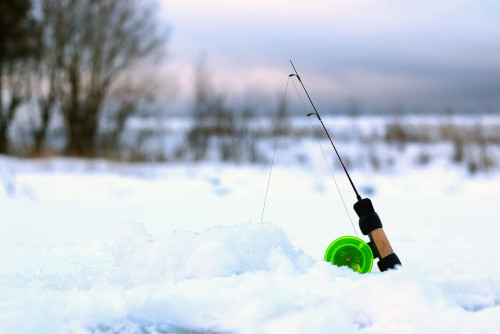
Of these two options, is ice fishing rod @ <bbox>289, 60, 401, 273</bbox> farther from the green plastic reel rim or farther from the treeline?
the treeline

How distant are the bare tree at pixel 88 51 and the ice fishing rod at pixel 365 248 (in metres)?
16.0

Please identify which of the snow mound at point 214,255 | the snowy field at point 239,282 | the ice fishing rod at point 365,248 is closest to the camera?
the snowy field at point 239,282

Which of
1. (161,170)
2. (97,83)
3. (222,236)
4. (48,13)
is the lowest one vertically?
(161,170)

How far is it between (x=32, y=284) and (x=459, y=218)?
14.0 feet

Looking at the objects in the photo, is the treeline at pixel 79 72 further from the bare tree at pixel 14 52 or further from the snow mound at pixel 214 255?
the snow mound at pixel 214 255

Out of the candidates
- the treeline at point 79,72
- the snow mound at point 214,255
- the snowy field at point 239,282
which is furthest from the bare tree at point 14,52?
the snow mound at point 214,255

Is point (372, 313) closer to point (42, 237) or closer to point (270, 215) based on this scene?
point (42, 237)

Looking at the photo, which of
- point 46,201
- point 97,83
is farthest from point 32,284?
point 97,83

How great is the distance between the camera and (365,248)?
238 centimetres

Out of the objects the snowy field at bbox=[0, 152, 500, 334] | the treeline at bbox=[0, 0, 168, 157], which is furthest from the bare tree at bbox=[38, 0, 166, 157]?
the snowy field at bbox=[0, 152, 500, 334]

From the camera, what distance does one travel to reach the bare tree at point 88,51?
1783cm

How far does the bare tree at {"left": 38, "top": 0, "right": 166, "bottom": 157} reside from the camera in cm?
1783

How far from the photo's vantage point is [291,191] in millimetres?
8438

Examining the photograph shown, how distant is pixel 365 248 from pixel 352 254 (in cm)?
7
